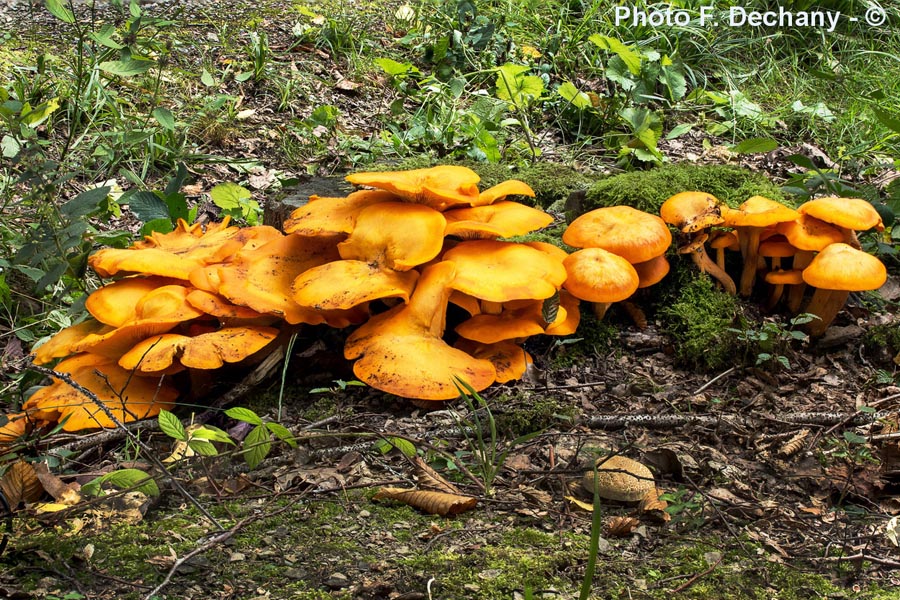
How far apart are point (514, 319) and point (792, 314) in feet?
5.14

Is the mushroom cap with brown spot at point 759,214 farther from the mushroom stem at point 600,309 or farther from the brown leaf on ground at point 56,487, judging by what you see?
the brown leaf on ground at point 56,487

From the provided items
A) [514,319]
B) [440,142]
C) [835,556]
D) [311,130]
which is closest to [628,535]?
[835,556]

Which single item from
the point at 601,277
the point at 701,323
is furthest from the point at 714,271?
the point at 601,277

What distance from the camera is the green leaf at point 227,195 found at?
529 centimetres

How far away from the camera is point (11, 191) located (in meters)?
5.28

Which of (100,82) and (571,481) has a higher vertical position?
(100,82)

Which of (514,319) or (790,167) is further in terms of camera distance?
(790,167)

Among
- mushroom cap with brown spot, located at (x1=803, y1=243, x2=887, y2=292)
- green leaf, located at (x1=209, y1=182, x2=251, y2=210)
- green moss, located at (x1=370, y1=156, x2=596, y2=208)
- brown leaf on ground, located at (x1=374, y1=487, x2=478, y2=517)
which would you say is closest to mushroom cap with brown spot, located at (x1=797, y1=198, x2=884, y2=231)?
mushroom cap with brown spot, located at (x1=803, y1=243, x2=887, y2=292)

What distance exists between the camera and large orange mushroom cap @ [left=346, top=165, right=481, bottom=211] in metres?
3.36

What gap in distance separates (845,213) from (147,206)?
12.4 feet

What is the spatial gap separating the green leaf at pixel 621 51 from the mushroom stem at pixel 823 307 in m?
3.42

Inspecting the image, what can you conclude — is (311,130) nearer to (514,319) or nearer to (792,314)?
(514,319)

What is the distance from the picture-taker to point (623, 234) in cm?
358

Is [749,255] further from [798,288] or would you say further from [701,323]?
[701,323]
